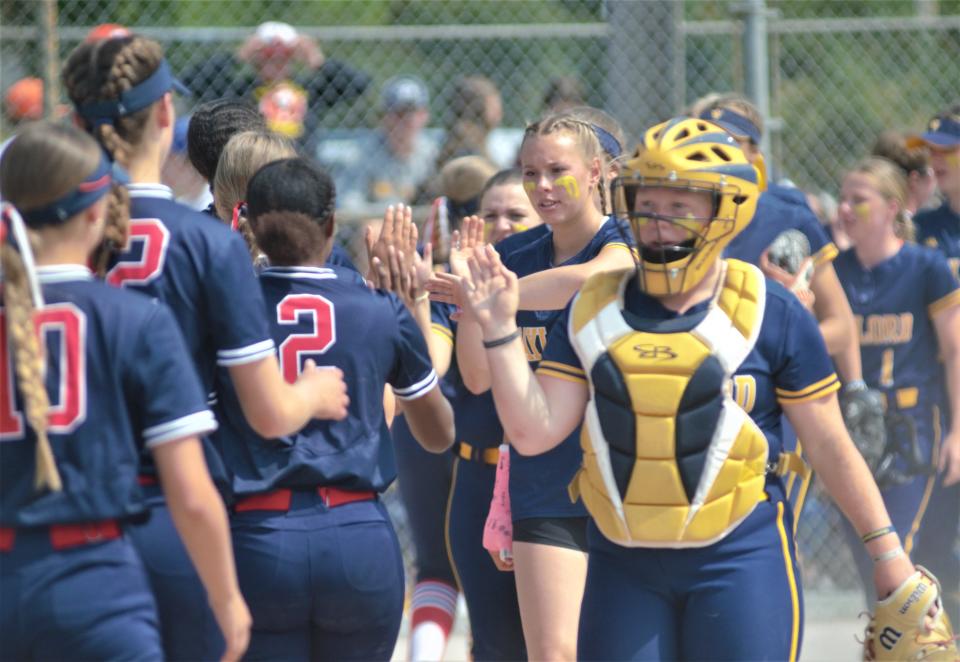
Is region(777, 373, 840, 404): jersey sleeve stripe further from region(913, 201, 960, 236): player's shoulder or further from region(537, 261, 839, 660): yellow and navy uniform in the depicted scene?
region(913, 201, 960, 236): player's shoulder

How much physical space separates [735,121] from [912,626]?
8.16ft

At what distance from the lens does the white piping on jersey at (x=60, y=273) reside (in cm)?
285

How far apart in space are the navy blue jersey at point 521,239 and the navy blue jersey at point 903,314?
2.41m

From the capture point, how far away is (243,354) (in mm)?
3273

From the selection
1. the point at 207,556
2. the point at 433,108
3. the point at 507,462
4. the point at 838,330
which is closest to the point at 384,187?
the point at 433,108

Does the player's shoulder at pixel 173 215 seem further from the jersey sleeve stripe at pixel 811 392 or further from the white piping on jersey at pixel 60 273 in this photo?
the jersey sleeve stripe at pixel 811 392

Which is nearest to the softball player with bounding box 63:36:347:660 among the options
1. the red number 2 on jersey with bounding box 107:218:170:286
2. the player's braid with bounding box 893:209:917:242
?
the red number 2 on jersey with bounding box 107:218:170:286

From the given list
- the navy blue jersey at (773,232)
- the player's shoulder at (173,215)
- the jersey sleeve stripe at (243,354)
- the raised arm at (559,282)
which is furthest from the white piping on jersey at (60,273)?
the navy blue jersey at (773,232)

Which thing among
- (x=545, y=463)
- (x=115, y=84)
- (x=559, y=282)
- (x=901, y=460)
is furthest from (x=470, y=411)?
(x=901, y=460)

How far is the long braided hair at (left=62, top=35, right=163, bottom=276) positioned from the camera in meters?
3.25

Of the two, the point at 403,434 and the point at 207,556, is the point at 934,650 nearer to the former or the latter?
the point at 207,556

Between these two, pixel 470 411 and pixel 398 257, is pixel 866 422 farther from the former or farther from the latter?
pixel 398 257

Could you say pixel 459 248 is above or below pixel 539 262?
above

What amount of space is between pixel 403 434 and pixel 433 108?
361 cm
